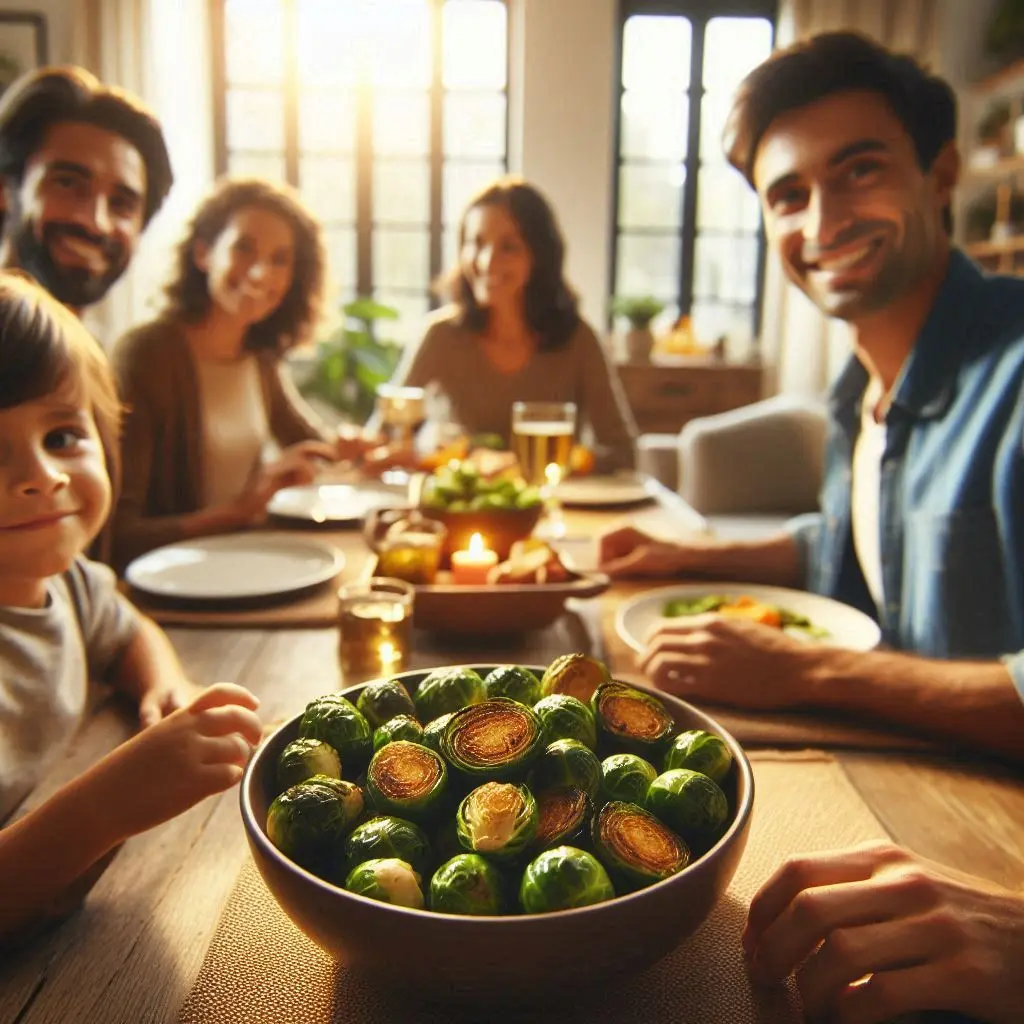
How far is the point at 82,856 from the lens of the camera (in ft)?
2.00

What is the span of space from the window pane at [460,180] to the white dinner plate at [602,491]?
12.5ft

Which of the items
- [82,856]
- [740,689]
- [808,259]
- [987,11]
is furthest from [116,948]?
[987,11]

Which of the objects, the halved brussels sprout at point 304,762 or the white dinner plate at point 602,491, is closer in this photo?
the halved brussels sprout at point 304,762

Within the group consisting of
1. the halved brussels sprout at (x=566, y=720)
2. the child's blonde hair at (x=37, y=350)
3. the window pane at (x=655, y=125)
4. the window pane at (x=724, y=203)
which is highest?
the window pane at (x=655, y=125)

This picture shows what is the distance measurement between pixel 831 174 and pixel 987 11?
4765 mm

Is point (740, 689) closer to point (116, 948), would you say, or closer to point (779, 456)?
point (116, 948)

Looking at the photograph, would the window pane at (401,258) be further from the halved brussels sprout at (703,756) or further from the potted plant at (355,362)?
the halved brussels sprout at (703,756)

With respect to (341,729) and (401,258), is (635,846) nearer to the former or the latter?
(341,729)

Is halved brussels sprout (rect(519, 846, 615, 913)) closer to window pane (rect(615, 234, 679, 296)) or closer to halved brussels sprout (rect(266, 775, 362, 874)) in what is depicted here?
halved brussels sprout (rect(266, 775, 362, 874))

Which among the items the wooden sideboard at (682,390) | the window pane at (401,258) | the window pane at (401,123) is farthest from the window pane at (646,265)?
the window pane at (401,123)

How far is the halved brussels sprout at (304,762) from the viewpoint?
21.4 inches

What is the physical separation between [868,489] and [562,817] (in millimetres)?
1271

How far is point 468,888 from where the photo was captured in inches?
17.8

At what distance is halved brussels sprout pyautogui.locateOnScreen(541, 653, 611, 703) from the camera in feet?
2.09
